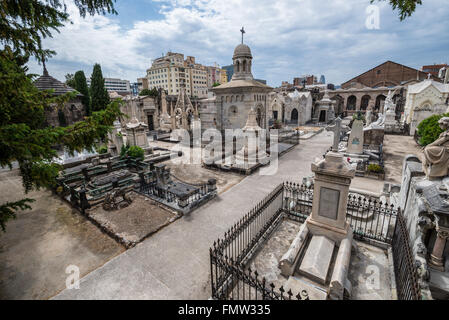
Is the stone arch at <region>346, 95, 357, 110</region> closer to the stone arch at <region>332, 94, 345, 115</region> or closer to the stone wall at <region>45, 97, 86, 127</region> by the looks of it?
the stone arch at <region>332, 94, 345, 115</region>

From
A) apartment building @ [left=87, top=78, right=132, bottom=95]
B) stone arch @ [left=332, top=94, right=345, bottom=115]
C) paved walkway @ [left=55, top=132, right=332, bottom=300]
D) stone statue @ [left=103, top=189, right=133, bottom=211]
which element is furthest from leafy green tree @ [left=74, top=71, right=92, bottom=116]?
apartment building @ [left=87, top=78, right=132, bottom=95]

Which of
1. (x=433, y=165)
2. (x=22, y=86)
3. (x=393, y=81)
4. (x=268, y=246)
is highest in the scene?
(x=393, y=81)

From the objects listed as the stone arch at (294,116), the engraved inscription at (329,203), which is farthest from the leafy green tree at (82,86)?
the stone arch at (294,116)

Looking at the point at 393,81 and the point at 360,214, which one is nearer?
the point at 360,214

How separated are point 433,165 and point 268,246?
4.70 meters

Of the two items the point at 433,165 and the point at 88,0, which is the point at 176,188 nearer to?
the point at 88,0

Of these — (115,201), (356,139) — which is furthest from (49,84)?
(356,139)

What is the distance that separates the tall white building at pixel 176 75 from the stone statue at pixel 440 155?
2927 inches

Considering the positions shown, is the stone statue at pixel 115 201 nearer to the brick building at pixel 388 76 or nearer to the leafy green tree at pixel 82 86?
the leafy green tree at pixel 82 86

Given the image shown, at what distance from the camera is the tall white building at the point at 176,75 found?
7638 centimetres

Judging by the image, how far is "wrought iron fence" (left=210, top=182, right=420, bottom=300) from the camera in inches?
159

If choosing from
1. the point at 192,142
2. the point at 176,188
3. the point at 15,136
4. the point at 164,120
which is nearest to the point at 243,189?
the point at 176,188

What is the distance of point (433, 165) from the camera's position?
16.8ft
